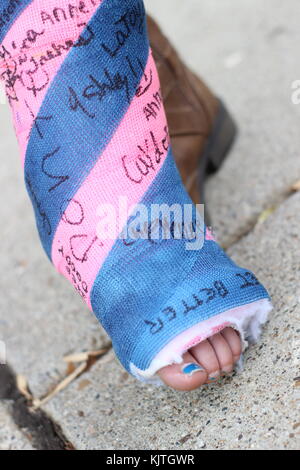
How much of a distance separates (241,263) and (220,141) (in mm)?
397

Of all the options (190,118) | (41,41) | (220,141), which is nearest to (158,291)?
(41,41)

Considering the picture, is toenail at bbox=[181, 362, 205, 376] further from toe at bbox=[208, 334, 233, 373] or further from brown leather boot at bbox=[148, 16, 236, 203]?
brown leather boot at bbox=[148, 16, 236, 203]

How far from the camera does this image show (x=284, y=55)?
1675mm

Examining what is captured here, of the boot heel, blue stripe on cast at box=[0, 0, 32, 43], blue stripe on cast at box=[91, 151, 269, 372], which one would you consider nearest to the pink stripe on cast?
blue stripe on cast at box=[0, 0, 32, 43]

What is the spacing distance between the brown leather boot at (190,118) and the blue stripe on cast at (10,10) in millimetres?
347

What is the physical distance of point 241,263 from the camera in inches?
44.9

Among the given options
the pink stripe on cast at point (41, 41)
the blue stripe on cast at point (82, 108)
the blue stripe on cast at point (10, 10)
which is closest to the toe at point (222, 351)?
the blue stripe on cast at point (82, 108)

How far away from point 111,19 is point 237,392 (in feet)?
1.86

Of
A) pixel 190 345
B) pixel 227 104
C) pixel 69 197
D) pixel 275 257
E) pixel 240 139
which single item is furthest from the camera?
pixel 227 104

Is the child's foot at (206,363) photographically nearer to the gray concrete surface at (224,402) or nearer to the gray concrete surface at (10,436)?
the gray concrete surface at (224,402)

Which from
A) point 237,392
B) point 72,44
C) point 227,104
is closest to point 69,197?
point 72,44

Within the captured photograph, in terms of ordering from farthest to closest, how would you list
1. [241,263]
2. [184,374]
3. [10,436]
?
1. [241,263]
2. [10,436]
3. [184,374]

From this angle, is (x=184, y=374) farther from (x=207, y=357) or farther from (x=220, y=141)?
(x=220, y=141)
